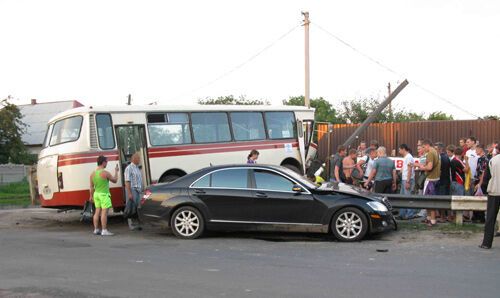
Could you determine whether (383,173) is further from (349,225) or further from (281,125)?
(281,125)

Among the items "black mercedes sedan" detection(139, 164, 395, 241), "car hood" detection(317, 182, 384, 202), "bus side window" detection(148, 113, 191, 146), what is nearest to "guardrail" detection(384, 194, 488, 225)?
"car hood" detection(317, 182, 384, 202)

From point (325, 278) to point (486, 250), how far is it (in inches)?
146

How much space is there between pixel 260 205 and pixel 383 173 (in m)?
3.76

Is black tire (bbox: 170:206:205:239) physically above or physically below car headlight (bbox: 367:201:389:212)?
below

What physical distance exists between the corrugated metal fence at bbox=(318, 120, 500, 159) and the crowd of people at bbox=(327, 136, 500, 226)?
372 inches

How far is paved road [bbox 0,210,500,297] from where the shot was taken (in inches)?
283

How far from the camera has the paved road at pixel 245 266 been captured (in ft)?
23.5

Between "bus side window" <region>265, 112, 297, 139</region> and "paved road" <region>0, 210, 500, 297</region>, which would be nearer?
"paved road" <region>0, 210, 500, 297</region>

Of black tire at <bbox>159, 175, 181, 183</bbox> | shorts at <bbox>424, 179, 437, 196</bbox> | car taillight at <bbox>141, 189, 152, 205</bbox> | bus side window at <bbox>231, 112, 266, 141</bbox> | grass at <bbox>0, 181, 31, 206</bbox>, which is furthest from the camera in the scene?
grass at <bbox>0, 181, 31, 206</bbox>

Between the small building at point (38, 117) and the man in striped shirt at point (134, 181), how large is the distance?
174 feet

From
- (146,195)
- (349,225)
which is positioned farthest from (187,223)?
(349,225)

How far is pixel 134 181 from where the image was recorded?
13.3 m

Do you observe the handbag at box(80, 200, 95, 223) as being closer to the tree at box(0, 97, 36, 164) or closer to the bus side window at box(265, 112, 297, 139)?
the bus side window at box(265, 112, 297, 139)

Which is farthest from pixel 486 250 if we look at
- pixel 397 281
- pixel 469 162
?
pixel 469 162
